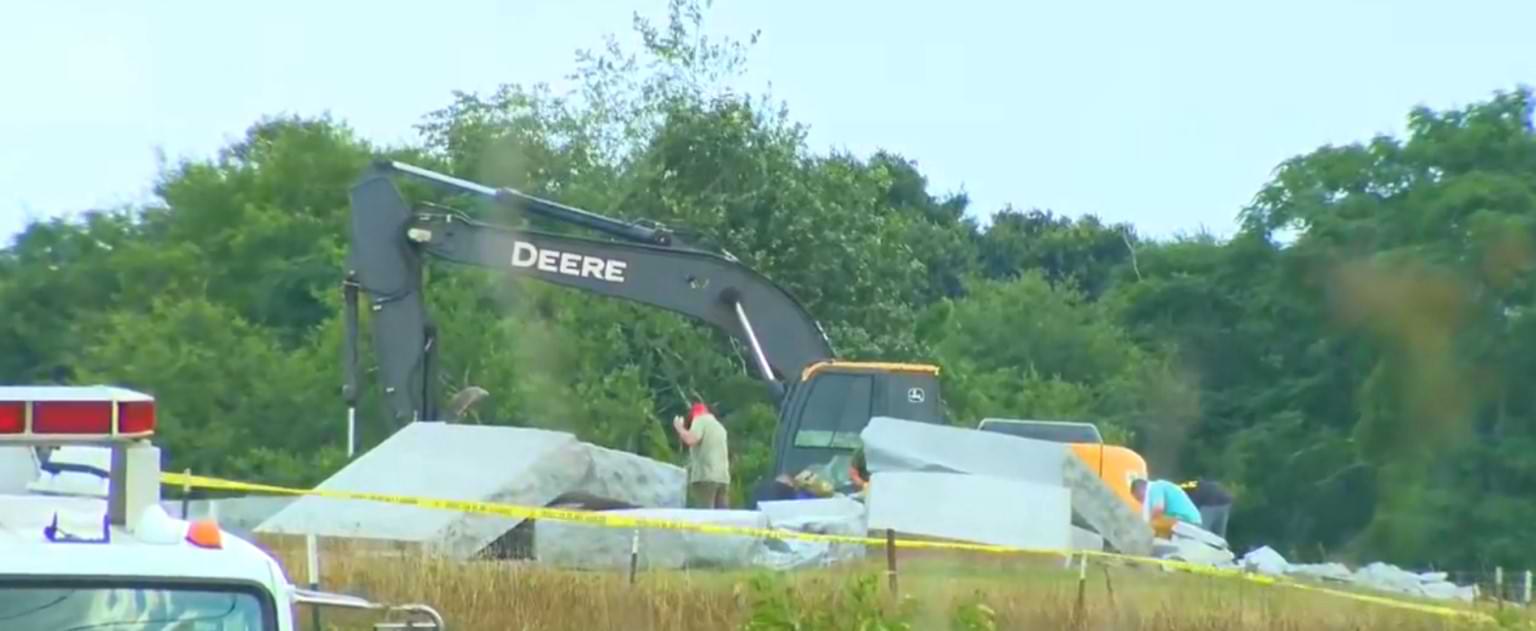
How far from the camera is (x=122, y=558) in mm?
5406

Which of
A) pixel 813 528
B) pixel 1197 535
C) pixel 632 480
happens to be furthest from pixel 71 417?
pixel 1197 535

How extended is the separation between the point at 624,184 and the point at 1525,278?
15.0m

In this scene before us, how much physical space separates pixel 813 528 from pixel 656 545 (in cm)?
139

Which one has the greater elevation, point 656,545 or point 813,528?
point 813,528

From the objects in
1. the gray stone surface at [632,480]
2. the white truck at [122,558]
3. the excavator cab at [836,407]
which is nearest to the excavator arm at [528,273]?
the excavator cab at [836,407]

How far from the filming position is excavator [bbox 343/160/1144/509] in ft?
73.4

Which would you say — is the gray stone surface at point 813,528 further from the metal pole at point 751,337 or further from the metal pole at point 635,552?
the metal pole at point 751,337

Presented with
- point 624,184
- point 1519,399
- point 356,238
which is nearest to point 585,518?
point 356,238

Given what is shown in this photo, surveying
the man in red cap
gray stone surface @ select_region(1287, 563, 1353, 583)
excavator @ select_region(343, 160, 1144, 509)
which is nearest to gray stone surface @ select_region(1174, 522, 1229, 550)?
gray stone surface @ select_region(1287, 563, 1353, 583)

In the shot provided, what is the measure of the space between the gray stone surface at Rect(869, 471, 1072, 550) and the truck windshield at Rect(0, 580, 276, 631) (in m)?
13.5

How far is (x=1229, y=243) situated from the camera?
38688 mm

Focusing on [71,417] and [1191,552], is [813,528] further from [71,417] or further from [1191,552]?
[71,417]

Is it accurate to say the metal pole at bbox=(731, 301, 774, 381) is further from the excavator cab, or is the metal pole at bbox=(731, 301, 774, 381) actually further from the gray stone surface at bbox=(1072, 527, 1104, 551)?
the gray stone surface at bbox=(1072, 527, 1104, 551)

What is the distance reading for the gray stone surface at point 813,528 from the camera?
1798cm
